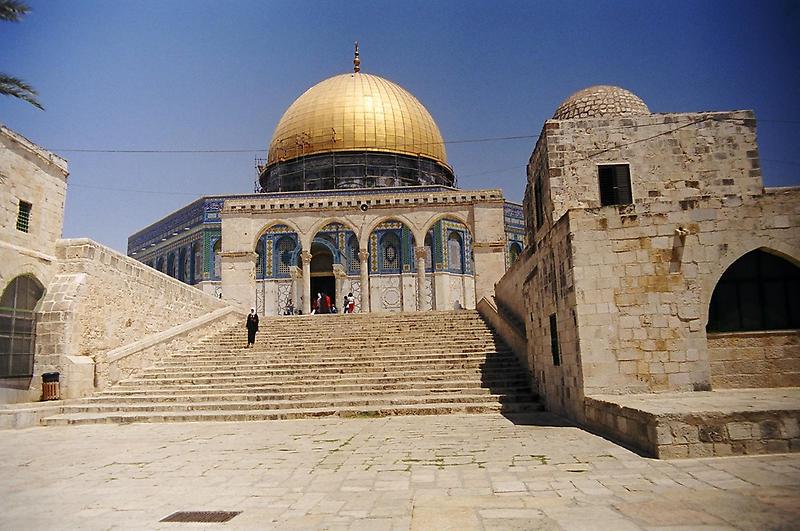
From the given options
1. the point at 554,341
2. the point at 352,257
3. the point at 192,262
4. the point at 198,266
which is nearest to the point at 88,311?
the point at 554,341

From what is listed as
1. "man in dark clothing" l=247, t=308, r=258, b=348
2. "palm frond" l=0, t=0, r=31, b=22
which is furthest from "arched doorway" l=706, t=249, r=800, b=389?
"man in dark clothing" l=247, t=308, r=258, b=348

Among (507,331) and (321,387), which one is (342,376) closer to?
(321,387)

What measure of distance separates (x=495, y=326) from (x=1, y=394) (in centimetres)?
1028

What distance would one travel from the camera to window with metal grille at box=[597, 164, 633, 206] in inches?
418

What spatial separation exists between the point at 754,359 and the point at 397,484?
5.43 meters

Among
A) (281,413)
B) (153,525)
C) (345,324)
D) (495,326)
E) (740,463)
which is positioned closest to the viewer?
(153,525)

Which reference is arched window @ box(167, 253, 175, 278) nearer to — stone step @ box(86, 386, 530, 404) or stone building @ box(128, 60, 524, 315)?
stone building @ box(128, 60, 524, 315)

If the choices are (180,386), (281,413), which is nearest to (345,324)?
(180,386)

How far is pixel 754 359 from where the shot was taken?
24.2 feet

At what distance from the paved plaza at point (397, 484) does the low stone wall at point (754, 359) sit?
214 centimetres

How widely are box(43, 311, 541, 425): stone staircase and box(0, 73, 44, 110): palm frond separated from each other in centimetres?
507

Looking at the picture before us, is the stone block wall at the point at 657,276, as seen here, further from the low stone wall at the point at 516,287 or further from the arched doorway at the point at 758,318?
the low stone wall at the point at 516,287

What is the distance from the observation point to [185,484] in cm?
476

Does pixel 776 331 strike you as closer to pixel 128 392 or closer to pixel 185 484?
pixel 185 484
